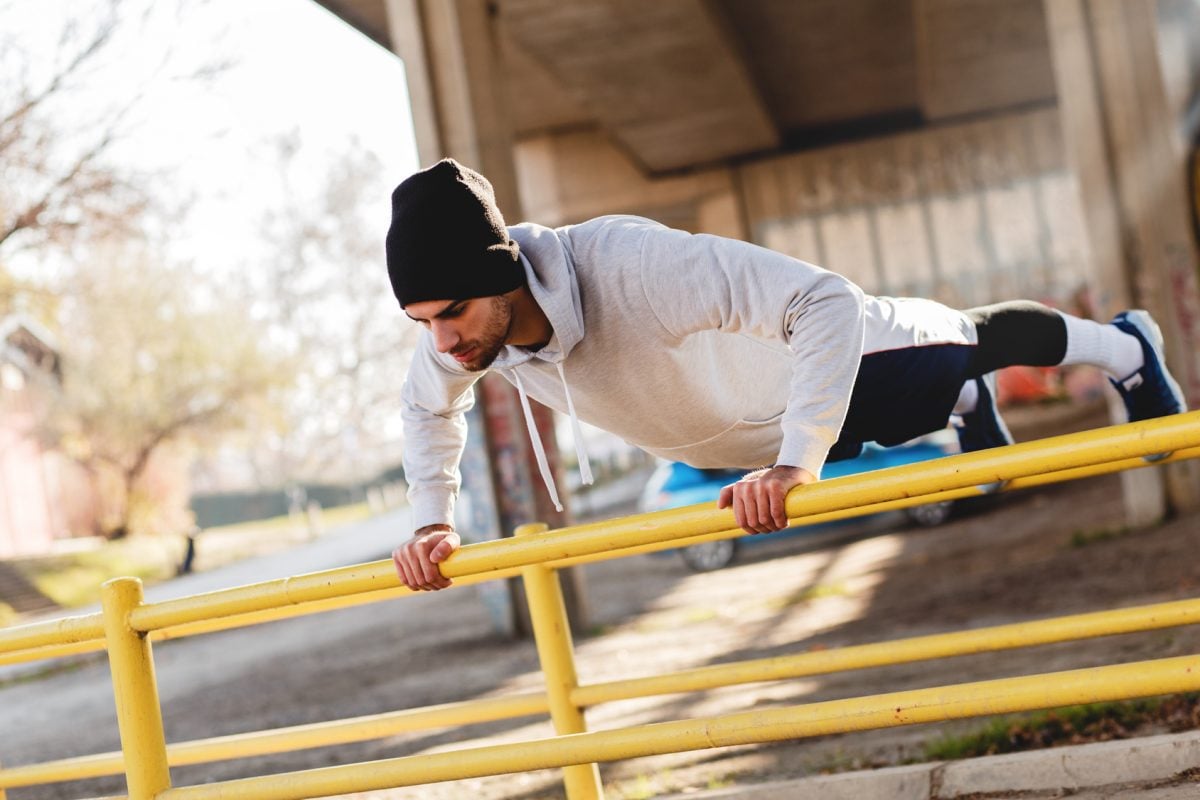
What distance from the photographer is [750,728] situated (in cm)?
249

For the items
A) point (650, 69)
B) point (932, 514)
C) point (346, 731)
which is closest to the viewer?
point (346, 731)

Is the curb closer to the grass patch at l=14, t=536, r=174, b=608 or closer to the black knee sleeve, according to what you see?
the black knee sleeve

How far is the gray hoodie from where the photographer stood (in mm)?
2629

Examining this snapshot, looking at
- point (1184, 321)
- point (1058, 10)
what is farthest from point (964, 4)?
point (1184, 321)

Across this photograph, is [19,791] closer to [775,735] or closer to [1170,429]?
[775,735]

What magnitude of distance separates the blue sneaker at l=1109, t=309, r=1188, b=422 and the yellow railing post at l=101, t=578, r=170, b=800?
104 inches

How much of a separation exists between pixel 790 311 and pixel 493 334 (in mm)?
682

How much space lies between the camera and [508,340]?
296 cm

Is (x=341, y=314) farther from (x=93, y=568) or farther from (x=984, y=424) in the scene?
(x=984, y=424)

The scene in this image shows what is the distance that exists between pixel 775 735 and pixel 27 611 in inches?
1082

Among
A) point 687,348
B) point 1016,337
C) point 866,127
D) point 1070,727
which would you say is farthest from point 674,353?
point 866,127

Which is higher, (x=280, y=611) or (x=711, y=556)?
(x=280, y=611)

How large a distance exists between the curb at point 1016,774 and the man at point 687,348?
96 cm

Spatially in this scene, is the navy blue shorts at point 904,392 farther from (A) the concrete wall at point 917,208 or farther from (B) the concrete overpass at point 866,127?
(A) the concrete wall at point 917,208
